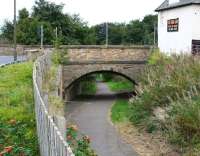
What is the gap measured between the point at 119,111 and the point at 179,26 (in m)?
7.63

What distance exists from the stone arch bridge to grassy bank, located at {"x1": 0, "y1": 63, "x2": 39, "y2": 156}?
79.2 feet

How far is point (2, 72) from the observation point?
21031 mm

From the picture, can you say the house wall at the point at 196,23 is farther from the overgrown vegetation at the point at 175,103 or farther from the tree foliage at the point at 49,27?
the tree foliage at the point at 49,27

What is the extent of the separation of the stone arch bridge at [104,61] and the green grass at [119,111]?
2760 millimetres

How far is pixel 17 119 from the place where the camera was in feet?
37.2

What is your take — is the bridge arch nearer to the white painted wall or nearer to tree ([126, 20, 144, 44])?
the white painted wall

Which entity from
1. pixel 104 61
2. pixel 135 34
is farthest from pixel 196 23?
pixel 135 34

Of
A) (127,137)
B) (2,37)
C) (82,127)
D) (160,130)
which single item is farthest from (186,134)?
(2,37)

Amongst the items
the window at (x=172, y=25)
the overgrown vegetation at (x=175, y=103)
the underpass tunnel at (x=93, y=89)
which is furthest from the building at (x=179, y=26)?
the underpass tunnel at (x=93, y=89)

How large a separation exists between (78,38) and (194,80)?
4517 cm

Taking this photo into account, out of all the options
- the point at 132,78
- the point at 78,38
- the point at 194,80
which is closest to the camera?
the point at 194,80

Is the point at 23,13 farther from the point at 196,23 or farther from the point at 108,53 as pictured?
the point at 196,23

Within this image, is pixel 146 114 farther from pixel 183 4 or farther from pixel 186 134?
pixel 183 4

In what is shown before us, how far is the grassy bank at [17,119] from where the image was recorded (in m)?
9.77
